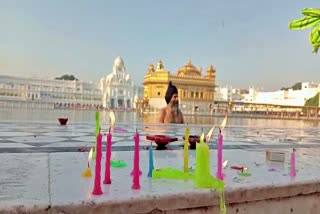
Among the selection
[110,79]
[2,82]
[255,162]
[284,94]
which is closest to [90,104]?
[110,79]

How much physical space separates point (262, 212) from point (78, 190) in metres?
0.74

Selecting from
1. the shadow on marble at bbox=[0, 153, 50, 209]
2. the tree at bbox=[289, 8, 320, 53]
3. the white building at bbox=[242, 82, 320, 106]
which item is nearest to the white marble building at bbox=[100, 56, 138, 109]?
the white building at bbox=[242, 82, 320, 106]

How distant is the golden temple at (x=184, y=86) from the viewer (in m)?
40.6

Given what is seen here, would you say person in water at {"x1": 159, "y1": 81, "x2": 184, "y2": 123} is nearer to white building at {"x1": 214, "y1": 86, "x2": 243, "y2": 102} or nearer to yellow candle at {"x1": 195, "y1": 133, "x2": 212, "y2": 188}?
yellow candle at {"x1": 195, "y1": 133, "x2": 212, "y2": 188}

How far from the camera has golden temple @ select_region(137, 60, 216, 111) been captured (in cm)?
4059

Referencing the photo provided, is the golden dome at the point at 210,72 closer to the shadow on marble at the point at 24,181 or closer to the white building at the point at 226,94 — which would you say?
the white building at the point at 226,94

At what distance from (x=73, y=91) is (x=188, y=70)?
22670 millimetres

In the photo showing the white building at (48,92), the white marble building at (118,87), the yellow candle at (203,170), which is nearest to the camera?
the yellow candle at (203,170)

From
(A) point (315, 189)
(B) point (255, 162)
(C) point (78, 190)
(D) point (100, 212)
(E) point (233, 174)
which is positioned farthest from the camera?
(B) point (255, 162)

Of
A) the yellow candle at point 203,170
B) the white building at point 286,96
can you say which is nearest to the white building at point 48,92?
the white building at point 286,96

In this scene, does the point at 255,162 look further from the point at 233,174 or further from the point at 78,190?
the point at 78,190

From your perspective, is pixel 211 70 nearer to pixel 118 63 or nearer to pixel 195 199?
pixel 118 63

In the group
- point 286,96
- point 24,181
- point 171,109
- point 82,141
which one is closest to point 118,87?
point 286,96

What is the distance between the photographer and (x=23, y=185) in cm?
127
